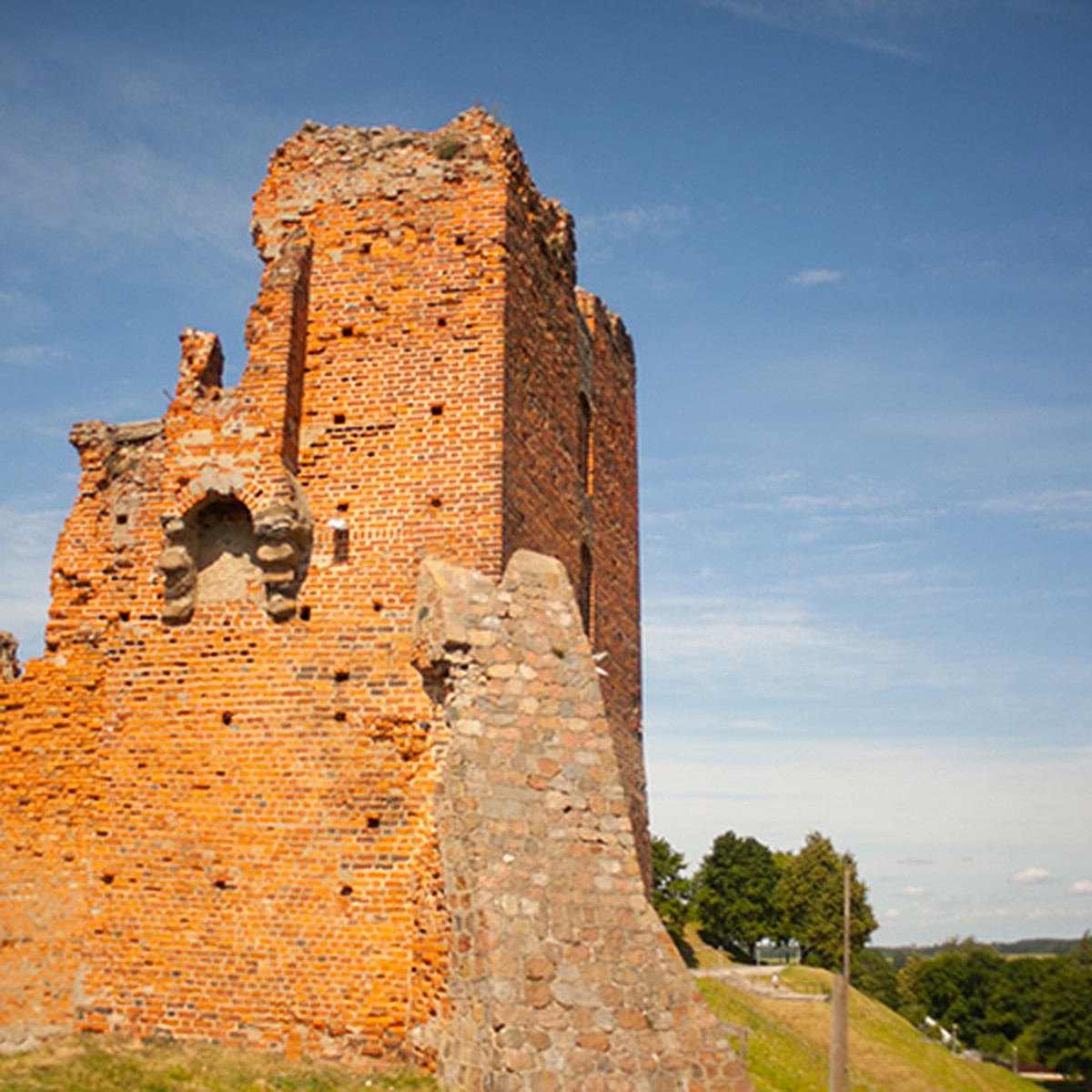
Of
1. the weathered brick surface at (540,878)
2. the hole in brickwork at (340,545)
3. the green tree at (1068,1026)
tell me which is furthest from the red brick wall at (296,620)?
the green tree at (1068,1026)

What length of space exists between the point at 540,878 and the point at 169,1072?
367 centimetres

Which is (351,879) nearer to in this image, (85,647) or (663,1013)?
(663,1013)

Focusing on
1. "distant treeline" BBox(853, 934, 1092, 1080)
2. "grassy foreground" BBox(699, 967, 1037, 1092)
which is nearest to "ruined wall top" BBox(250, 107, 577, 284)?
"grassy foreground" BBox(699, 967, 1037, 1092)

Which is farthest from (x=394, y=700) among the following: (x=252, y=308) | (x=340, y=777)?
(x=252, y=308)

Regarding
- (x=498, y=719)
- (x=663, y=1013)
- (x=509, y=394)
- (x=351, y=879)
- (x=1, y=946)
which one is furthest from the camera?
(x=509, y=394)

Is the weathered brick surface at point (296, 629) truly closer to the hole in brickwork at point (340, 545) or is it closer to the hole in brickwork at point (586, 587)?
the hole in brickwork at point (340, 545)

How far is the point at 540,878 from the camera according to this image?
869cm

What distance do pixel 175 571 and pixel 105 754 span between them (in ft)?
6.41

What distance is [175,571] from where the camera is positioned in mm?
11297

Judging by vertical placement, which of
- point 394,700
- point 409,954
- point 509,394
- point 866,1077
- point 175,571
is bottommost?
point 866,1077

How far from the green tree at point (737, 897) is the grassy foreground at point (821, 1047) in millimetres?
18321

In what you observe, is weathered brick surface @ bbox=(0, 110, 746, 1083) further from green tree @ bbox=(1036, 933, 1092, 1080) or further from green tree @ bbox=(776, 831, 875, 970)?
green tree @ bbox=(1036, 933, 1092, 1080)

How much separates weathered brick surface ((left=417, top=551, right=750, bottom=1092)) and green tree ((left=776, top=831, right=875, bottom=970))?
46.1 meters

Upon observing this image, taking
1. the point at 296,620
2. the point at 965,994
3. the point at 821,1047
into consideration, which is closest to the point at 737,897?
the point at 965,994
